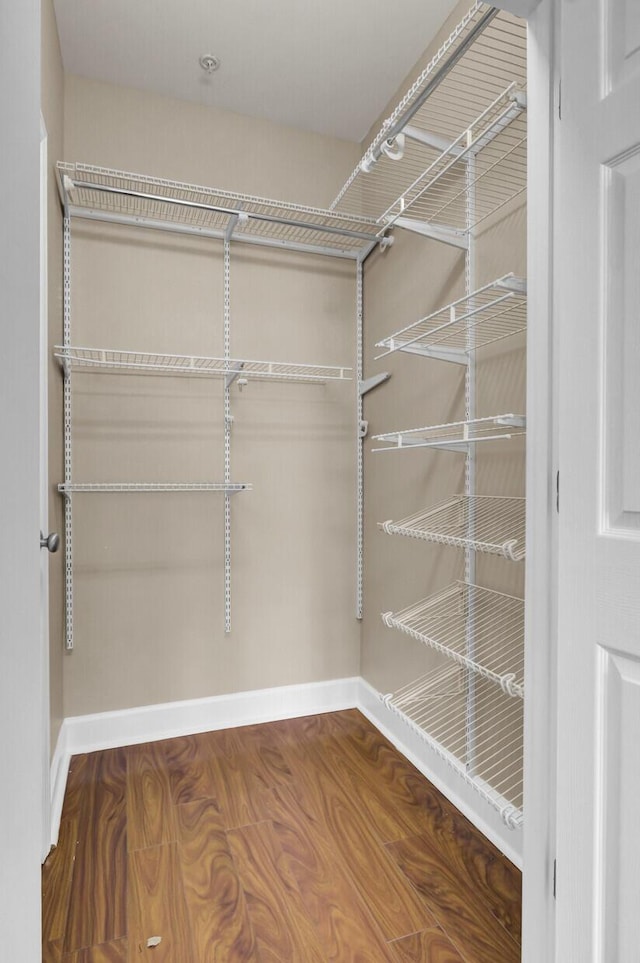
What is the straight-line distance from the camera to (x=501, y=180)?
1654mm

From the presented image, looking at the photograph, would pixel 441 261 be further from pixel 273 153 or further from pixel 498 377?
pixel 273 153

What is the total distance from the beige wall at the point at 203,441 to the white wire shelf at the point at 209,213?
0.20 feet

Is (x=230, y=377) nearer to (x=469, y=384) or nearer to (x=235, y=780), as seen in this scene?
(x=469, y=384)

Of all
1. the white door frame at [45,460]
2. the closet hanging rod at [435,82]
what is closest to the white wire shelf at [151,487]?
the white door frame at [45,460]

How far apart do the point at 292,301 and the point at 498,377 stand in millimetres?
1171

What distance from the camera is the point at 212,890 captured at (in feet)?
4.74

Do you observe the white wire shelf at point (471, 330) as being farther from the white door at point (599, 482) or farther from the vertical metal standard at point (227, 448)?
the vertical metal standard at point (227, 448)

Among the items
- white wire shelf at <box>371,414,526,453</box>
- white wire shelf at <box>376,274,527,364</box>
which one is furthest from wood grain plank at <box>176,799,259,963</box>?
white wire shelf at <box>376,274,527,364</box>

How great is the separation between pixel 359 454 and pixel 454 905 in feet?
5.60

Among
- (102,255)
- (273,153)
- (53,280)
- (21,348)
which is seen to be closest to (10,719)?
(21,348)

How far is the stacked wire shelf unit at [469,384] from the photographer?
1.51 m

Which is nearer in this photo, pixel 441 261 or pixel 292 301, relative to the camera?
pixel 441 261

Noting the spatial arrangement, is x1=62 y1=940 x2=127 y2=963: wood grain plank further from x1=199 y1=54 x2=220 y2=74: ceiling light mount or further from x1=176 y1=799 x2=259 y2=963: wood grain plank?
x1=199 y1=54 x2=220 y2=74: ceiling light mount

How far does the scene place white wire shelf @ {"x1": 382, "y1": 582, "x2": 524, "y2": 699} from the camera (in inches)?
61.1
